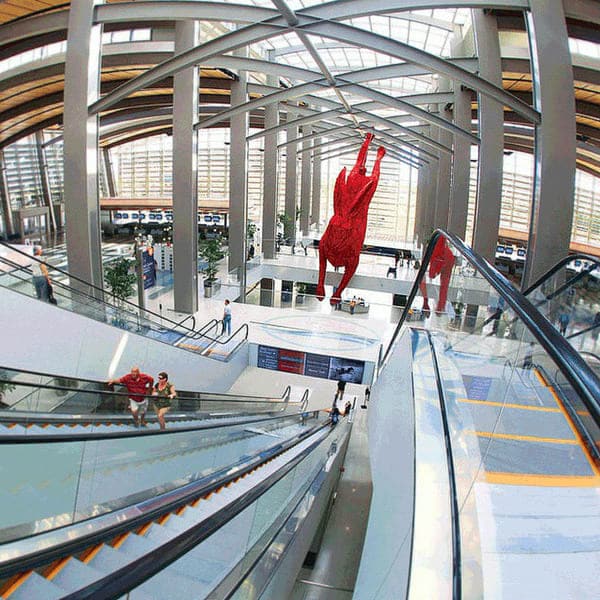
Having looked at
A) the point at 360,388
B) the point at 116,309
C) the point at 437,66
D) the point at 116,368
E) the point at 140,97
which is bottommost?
the point at 360,388

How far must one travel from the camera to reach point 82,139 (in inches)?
552

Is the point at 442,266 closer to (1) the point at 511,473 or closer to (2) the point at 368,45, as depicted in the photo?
(1) the point at 511,473

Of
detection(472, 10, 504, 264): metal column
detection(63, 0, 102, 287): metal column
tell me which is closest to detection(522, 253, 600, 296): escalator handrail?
detection(472, 10, 504, 264): metal column

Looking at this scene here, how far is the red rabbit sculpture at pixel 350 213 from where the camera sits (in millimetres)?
19817

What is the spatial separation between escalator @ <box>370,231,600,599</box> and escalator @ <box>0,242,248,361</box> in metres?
8.03

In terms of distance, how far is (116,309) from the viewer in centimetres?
1095

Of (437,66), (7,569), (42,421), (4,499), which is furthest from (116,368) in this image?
Answer: (437,66)

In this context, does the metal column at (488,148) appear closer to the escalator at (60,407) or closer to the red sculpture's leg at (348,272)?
the red sculpture's leg at (348,272)

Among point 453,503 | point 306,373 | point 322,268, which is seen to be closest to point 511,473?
point 453,503

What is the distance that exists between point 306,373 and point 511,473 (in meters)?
13.9

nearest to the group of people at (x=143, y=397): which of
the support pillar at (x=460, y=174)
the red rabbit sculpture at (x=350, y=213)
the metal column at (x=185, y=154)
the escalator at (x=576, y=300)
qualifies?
the escalator at (x=576, y=300)

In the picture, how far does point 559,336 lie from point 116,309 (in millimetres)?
10214

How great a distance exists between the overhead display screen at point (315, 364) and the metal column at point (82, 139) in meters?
6.31

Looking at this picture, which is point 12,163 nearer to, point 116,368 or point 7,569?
point 116,368
